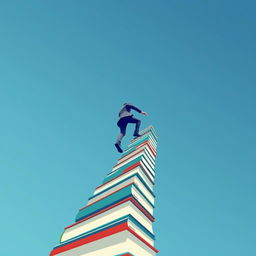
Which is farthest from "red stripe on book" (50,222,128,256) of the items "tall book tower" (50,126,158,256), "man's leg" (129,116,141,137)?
"man's leg" (129,116,141,137)

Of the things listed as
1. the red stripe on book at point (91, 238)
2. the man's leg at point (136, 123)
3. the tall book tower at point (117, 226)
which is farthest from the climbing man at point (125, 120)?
the red stripe on book at point (91, 238)

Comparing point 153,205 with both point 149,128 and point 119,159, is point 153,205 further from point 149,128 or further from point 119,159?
point 149,128

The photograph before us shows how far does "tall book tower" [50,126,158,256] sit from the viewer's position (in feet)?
21.4

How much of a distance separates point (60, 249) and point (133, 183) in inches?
150

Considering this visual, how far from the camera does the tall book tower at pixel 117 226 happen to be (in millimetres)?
6508

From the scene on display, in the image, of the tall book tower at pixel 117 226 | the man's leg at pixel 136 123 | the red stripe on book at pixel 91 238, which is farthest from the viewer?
the man's leg at pixel 136 123

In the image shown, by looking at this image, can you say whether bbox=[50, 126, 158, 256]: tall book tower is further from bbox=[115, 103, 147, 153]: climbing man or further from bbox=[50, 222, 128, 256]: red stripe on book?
bbox=[115, 103, 147, 153]: climbing man

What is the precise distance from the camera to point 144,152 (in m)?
13.1

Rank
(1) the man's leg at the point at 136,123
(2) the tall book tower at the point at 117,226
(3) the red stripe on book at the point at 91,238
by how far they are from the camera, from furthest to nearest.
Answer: (1) the man's leg at the point at 136,123, (3) the red stripe on book at the point at 91,238, (2) the tall book tower at the point at 117,226

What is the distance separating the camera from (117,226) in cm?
682

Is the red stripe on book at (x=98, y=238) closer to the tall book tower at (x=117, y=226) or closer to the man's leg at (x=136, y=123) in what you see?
the tall book tower at (x=117, y=226)

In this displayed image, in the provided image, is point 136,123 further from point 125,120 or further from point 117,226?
point 117,226

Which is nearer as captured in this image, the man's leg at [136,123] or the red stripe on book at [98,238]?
the red stripe on book at [98,238]

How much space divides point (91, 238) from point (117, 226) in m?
1.27
